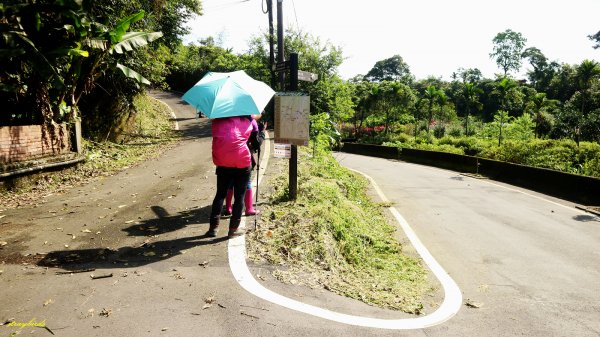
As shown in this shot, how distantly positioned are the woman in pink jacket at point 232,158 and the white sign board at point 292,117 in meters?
1.03

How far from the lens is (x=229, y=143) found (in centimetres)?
486

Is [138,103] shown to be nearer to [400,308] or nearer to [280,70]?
[280,70]

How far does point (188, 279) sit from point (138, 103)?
678 inches

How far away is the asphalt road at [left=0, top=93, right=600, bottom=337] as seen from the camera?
331 centimetres

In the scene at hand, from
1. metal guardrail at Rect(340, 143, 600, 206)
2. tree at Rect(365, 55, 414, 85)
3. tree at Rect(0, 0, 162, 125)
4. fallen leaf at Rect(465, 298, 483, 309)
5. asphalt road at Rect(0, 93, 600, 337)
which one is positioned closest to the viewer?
asphalt road at Rect(0, 93, 600, 337)

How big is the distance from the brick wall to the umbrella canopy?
593 cm

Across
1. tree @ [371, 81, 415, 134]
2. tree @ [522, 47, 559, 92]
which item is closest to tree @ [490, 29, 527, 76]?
tree @ [522, 47, 559, 92]

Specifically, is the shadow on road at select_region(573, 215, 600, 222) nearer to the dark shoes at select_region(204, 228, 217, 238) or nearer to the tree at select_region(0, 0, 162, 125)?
the dark shoes at select_region(204, 228, 217, 238)

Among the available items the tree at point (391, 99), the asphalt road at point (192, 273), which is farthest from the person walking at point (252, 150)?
the tree at point (391, 99)

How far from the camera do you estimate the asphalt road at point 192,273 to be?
130 inches

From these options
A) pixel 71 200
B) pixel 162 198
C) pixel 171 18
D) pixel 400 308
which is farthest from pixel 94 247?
pixel 171 18

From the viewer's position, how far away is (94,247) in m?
4.90

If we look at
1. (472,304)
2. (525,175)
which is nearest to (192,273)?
(472,304)

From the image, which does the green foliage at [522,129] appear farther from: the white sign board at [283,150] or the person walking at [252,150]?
the person walking at [252,150]
